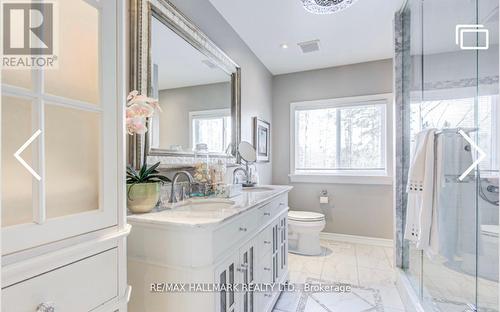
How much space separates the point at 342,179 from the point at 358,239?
0.83 m

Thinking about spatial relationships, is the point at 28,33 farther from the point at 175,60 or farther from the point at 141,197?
the point at 175,60

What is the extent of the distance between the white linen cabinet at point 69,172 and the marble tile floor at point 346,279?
164 cm

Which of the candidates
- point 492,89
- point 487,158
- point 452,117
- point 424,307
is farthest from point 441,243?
point 492,89

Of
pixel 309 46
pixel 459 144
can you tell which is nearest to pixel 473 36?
pixel 459 144

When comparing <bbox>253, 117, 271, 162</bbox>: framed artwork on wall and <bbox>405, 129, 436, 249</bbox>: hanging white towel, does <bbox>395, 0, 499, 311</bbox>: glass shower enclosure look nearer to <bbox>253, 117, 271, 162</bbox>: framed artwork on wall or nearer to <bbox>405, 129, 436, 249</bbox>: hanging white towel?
<bbox>405, 129, 436, 249</bbox>: hanging white towel

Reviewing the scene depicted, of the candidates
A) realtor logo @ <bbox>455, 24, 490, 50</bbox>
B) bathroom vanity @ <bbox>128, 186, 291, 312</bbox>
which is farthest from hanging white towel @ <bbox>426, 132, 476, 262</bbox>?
bathroom vanity @ <bbox>128, 186, 291, 312</bbox>

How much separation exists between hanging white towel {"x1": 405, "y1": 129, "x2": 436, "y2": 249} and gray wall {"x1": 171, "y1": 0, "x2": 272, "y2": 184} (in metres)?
1.57

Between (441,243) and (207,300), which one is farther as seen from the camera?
(441,243)

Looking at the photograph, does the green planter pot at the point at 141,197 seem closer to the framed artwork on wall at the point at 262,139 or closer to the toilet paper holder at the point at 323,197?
the framed artwork on wall at the point at 262,139

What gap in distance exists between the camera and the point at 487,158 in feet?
4.55

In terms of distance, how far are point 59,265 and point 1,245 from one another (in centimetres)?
14

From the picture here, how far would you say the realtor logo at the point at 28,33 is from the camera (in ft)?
1.74

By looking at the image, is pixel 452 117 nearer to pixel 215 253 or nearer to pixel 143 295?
pixel 215 253

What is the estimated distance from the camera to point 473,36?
1586mm
